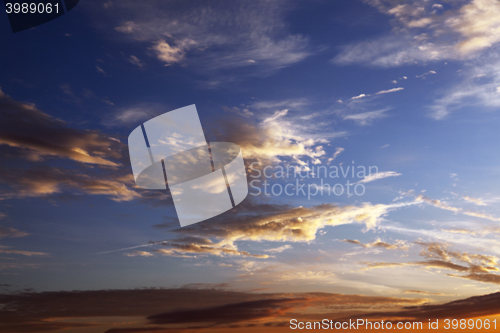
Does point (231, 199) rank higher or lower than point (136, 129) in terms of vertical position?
lower

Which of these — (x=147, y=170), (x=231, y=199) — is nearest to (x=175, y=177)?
(x=147, y=170)

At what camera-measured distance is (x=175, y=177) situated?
134 ft

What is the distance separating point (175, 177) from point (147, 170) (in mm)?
2922

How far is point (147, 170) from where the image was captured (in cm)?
3931

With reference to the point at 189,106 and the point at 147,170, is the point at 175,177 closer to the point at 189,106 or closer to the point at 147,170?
the point at 147,170

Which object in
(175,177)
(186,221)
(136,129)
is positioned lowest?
(186,221)

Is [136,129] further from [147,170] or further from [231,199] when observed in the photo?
[231,199]

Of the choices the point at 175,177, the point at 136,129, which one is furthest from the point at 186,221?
the point at 136,129

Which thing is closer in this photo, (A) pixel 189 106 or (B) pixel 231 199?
(A) pixel 189 106

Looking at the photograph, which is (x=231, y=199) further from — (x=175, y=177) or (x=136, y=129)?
(x=136, y=129)

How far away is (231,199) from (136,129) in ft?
36.7

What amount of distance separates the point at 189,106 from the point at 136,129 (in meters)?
5.16

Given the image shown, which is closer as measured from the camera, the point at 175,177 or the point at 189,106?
the point at 189,106

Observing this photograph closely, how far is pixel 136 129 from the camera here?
1476 inches
